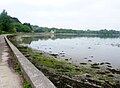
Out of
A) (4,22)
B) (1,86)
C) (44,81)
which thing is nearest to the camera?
(44,81)

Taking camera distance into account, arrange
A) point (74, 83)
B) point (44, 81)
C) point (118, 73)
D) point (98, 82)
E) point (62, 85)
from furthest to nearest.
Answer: point (118, 73) < point (98, 82) < point (74, 83) < point (62, 85) < point (44, 81)

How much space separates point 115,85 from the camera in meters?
12.5

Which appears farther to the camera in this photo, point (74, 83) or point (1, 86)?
point (74, 83)

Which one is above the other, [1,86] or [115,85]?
[1,86]

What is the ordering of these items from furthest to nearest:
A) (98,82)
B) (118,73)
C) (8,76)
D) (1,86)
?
(118,73) < (98,82) < (8,76) < (1,86)

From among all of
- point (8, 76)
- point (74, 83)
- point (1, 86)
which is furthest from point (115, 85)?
point (1, 86)

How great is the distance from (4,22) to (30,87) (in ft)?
262

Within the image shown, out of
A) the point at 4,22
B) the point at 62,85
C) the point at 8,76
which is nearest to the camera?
the point at 8,76

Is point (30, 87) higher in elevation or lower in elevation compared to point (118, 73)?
higher

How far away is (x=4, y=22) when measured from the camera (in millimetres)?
83625

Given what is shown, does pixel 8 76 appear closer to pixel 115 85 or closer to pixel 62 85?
pixel 62 85

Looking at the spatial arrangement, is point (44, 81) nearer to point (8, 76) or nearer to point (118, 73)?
point (8, 76)

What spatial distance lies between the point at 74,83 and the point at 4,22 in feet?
248

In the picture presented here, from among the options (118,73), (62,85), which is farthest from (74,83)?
(118,73)
